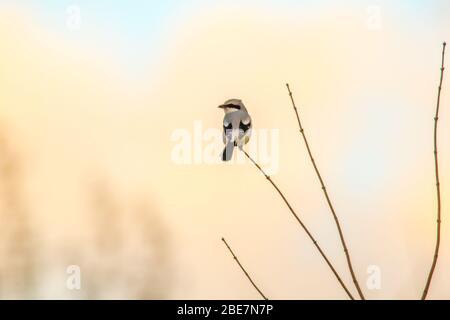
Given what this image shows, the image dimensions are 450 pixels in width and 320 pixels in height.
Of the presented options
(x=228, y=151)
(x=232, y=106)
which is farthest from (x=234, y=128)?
(x=232, y=106)

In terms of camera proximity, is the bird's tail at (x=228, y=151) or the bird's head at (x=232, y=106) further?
the bird's head at (x=232, y=106)

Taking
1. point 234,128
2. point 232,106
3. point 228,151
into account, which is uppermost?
point 232,106

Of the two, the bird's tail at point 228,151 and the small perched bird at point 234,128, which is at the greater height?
the small perched bird at point 234,128

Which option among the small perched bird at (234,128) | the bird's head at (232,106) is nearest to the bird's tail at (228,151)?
the small perched bird at (234,128)

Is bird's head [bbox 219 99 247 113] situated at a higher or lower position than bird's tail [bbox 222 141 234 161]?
higher

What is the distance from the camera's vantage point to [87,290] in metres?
15.1

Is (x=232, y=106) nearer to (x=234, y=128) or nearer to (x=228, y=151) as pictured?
(x=234, y=128)

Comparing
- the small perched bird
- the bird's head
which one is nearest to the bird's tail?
the small perched bird

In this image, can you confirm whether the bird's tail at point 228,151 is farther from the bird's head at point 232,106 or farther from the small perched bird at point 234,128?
the bird's head at point 232,106

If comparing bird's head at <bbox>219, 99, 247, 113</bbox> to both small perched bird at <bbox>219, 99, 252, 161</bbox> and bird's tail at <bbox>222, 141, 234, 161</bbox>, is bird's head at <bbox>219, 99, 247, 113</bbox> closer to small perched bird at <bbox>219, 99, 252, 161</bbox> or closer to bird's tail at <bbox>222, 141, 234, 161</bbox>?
small perched bird at <bbox>219, 99, 252, 161</bbox>

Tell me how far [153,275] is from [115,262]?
192 centimetres

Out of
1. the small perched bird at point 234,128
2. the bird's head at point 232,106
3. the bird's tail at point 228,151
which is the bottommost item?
the bird's tail at point 228,151
